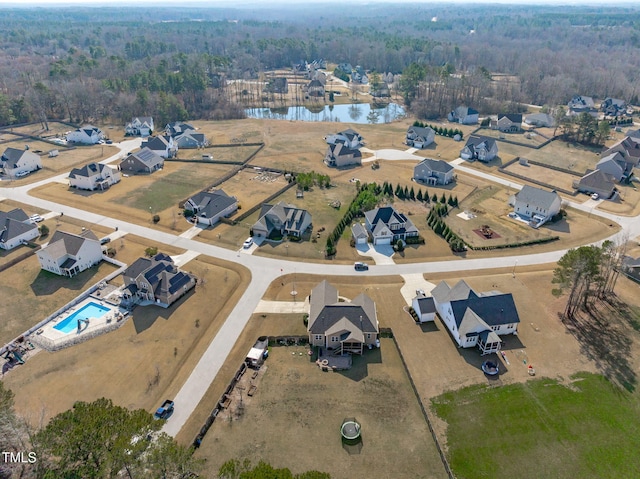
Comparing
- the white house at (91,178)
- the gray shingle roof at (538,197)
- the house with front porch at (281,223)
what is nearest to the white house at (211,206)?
the house with front porch at (281,223)

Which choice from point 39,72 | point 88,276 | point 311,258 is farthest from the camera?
point 39,72

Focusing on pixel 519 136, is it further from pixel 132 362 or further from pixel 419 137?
pixel 132 362

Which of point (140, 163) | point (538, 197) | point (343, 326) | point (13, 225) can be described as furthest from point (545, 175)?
point (13, 225)

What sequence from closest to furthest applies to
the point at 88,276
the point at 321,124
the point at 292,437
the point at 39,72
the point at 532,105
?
the point at 292,437 < the point at 88,276 < the point at 321,124 < the point at 532,105 < the point at 39,72

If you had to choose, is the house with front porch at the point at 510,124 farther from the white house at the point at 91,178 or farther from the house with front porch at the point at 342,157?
the white house at the point at 91,178

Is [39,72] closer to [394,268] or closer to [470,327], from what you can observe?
[394,268]

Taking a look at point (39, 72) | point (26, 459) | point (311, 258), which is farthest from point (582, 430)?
point (39, 72)

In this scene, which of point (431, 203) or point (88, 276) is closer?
point (88, 276)
